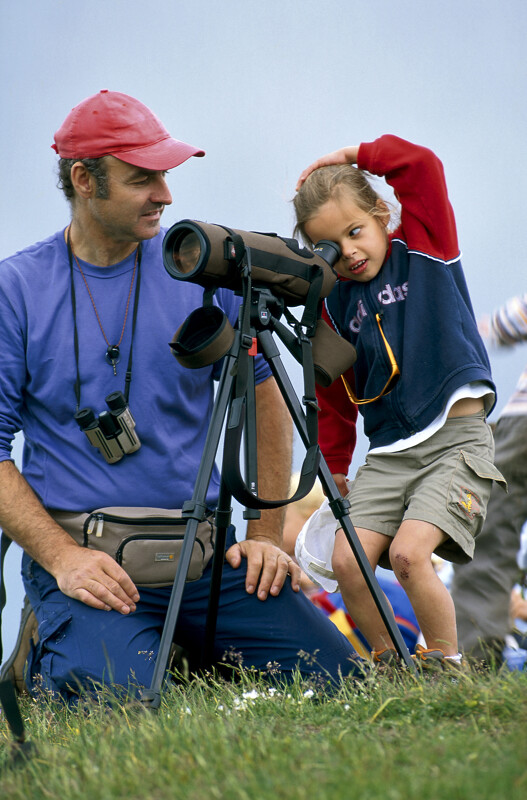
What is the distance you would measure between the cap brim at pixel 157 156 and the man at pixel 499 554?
1.86m

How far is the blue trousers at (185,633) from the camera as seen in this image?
3.29m

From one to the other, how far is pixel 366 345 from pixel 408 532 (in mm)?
803

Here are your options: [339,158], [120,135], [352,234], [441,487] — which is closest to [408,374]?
[441,487]

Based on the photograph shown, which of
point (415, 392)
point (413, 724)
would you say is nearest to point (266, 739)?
point (413, 724)

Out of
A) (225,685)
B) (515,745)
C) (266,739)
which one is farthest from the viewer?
(225,685)

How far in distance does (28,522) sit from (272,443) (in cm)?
108

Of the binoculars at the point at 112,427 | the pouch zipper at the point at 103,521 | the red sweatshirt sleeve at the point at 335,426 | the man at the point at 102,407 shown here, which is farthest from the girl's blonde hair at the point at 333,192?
the pouch zipper at the point at 103,521

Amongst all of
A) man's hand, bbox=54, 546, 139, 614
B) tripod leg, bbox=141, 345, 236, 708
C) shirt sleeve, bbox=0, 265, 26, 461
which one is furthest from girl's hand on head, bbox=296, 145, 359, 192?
man's hand, bbox=54, 546, 139, 614

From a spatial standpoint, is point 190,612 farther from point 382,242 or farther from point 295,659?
point 382,242

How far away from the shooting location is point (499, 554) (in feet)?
14.8

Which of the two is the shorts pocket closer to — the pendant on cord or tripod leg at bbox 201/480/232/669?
tripod leg at bbox 201/480/232/669

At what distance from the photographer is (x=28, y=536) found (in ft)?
11.3

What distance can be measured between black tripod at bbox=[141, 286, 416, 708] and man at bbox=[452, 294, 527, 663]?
1.58 m

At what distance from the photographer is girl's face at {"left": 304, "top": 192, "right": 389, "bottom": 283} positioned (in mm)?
3623
